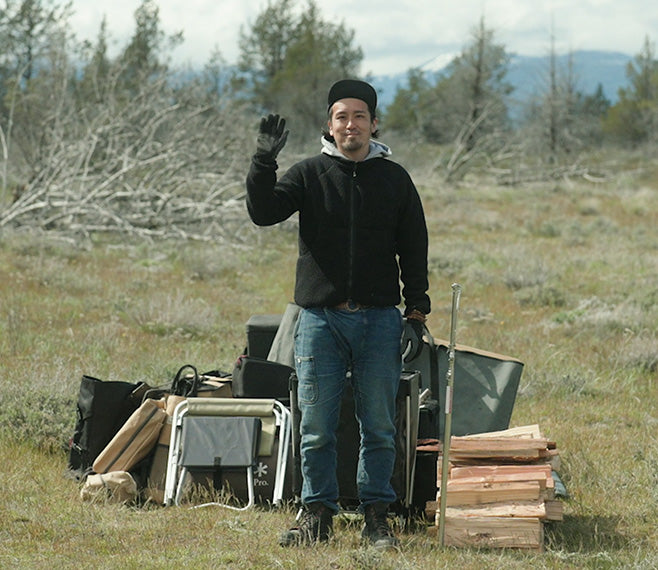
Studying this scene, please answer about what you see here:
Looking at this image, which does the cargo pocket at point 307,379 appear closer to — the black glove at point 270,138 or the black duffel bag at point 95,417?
the black glove at point 270,138

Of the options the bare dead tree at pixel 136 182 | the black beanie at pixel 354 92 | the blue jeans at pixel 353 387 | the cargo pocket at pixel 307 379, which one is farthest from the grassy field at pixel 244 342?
the black beanie at pixel 354 92

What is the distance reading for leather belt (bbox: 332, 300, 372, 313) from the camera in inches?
181

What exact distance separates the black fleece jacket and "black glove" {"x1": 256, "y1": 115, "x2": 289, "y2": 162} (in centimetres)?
16

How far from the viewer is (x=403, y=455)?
512cm

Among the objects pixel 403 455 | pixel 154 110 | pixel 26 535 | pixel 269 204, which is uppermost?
pixel 154 110

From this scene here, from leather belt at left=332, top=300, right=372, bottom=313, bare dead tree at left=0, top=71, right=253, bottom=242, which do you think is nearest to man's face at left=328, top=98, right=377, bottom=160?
leather belt at left=332, top=300, right=372, bottom=313

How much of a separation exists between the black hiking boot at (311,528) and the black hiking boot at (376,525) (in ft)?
0.53

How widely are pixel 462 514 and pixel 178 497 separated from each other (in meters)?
1.52

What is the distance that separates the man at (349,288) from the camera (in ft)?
15.1

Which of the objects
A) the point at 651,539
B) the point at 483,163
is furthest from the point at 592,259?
the point at 483,163

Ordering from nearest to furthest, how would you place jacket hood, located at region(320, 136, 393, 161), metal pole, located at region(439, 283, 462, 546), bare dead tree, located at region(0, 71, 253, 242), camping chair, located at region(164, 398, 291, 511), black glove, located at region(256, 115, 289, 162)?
1. black glove, located at region(256, 115, 289, 162)
2. metal pole, located at region(439, 283, 462, 546)
3. jacket hood, located at region(320, 136, 393, 161)
4. camping chair, located at region(164, 398, 291, 511)
5. bare dead tree, located at region(0, 71, 253, 242)

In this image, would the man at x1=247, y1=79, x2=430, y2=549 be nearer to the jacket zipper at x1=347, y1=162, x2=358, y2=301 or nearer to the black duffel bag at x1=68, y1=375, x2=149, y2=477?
the jacket zipper at x1=347, y1=162, x2=358, y2=301

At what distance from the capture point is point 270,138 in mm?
4473

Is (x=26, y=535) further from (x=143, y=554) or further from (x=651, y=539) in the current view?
(x=651, y=539)
